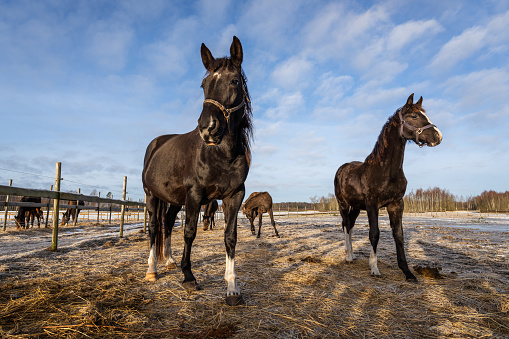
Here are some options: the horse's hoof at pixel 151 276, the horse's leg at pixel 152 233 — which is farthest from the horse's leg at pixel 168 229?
the horse's hoof at pixel 151 276

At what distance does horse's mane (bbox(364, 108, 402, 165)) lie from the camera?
4.89 meters

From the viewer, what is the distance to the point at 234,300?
2654 mm

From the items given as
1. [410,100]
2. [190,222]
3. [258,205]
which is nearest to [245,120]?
[190,222]

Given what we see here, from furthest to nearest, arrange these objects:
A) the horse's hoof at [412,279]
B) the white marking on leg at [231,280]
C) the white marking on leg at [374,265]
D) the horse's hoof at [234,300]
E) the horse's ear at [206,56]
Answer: the white marking on leg at [374,265] < the horse's hoof at [412,279] < the horse's ear at [206,56] < the white marking on leg at [231,280] < the horse's hoof at [234,300]

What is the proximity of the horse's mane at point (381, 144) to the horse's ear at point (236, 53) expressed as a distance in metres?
3.20

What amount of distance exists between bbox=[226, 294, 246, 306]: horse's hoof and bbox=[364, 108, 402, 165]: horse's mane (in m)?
3.62

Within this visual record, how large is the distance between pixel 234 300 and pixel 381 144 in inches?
155

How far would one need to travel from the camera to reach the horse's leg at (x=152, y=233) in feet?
12.3

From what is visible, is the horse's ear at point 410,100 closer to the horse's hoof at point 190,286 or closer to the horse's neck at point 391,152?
the horse's neck at point 391,152

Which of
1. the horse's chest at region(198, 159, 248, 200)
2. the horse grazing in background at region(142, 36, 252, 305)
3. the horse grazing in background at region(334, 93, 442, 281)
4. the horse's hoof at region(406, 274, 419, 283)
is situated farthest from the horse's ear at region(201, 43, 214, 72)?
the horse's hoof at region(406, 274, 419, 283)

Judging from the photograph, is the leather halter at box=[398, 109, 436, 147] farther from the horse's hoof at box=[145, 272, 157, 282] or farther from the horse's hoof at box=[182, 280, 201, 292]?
the horse's hoof at box=[145, 272, 157, 282]

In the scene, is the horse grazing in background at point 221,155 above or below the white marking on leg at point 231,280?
above

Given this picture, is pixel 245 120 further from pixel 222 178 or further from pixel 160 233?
pixel 160 233

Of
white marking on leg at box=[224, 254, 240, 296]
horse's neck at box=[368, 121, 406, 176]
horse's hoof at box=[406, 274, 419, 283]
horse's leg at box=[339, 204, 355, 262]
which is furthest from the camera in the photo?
horse's leg at box=[339, 204, 355, 262]
